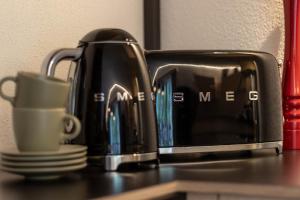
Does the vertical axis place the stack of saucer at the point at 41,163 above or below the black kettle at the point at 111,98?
below

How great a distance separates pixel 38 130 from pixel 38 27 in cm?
41

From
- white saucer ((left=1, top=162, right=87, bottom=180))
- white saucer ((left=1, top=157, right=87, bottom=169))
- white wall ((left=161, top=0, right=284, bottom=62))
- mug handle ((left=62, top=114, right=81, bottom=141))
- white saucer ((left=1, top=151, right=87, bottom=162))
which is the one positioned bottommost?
white saucer ((left=1, top=162, right=87, bottom=180))

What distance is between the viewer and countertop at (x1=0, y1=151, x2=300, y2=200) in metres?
0.80

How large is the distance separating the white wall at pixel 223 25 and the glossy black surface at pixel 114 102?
572 millimetres

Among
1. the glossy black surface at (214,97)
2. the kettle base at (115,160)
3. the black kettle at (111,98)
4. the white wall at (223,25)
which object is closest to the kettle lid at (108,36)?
the black kettle at (111,98)

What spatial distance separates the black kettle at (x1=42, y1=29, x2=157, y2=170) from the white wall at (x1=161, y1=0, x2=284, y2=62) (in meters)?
0.57

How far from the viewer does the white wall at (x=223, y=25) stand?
4.88ft

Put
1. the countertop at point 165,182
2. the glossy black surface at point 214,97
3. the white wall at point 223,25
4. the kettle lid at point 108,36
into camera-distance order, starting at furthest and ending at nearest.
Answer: the white wall at point 223,25
the glossy black surface at point 214,97
the kettle lid at point 108,36
the countertop at point 165,182

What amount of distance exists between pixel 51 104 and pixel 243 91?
0.47 m

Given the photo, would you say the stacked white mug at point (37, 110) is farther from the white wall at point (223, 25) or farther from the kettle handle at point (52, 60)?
the white wall at point (223, 25)

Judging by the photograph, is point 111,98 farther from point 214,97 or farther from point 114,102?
point 214,97

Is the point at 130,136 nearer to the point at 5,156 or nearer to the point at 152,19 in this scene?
the point at 5,156

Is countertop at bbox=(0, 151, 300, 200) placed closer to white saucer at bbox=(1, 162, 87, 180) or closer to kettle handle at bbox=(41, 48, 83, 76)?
white saucer at bbox=(1, 162, 87, 180)

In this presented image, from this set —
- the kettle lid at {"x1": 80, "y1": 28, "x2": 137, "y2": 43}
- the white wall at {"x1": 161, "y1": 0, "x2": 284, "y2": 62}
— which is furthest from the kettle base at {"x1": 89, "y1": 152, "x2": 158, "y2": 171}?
the white wall at {"x1": 161, "y1": 0, "x2": 284, "y2": 62}
